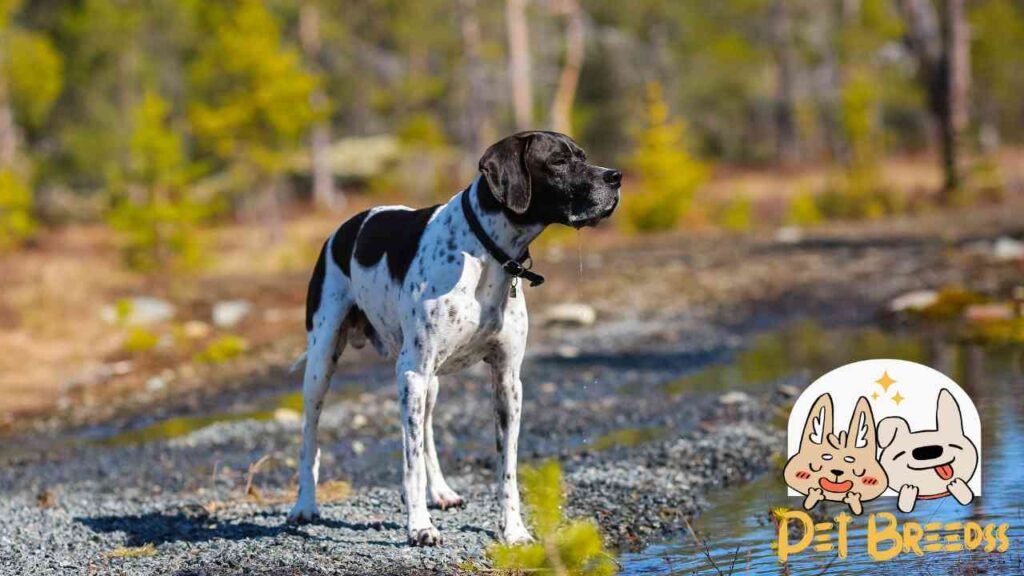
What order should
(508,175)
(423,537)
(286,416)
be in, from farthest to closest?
(286,416) < (423,537) < (508,175)

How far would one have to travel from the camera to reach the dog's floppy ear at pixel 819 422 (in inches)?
239

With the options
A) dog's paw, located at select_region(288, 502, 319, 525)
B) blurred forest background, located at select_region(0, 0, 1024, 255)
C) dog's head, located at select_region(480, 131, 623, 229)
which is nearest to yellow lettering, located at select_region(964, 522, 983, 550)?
dog's head, located at select_region(480, 131, 623, 229)

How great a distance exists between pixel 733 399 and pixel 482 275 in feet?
19.6

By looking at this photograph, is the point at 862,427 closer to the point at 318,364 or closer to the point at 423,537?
the point at 423,537

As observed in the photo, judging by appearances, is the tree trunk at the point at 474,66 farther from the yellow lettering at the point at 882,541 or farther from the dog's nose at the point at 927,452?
the dog's nose at the point at 927,452

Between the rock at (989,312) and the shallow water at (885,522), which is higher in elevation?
the rock at (989,312)

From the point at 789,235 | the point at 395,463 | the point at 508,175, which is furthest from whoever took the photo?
→ the point at 789,235

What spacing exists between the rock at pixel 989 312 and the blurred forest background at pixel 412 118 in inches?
373

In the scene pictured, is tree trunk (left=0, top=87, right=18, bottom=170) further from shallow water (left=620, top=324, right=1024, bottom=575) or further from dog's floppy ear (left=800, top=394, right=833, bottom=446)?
dog's floppy ear (left=800, top=394, right=833, bottom=446)

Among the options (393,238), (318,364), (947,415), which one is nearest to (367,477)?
(318,364)

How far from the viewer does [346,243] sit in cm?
801

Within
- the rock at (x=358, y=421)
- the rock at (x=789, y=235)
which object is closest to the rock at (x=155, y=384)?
the rock at (x=358, y=421)

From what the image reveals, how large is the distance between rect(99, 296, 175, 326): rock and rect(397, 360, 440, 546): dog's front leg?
14287 mm

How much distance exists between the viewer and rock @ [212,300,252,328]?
20375 mm
